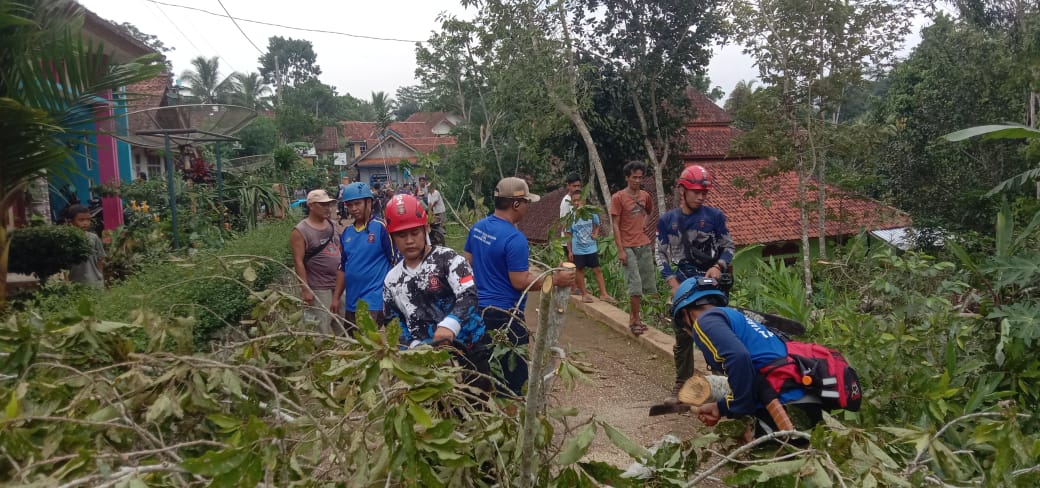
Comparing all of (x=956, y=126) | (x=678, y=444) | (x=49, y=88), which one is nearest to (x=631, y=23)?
(x=956, y=126)

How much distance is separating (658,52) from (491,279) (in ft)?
36.5

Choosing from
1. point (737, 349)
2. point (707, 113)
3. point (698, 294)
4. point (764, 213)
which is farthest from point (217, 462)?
point (707, 113)

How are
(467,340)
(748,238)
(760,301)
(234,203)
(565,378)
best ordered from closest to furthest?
(565,378)
(467,340)
(760,301)
(234,203)
(748,238)

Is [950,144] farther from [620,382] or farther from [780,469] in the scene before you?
[780,469]

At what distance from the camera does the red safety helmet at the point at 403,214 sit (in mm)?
3260

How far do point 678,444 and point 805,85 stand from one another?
8331 mm

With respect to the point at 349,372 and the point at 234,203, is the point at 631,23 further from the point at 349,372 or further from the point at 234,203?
the point at 349,372

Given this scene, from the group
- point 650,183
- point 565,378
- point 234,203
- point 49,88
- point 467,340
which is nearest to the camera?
point 565,378

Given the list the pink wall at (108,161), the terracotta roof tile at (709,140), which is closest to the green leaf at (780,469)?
the pink wall at (108,161)

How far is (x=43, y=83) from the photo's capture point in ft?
13.1

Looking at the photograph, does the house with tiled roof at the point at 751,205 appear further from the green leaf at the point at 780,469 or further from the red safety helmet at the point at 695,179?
the green leaf at the point at 780,469

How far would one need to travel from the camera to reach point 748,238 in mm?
16328

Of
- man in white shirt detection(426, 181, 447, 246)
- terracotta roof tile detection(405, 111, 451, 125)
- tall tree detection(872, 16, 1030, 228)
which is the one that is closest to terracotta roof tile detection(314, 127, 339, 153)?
terracotta roof tile detection(405, 111, 451, 125)

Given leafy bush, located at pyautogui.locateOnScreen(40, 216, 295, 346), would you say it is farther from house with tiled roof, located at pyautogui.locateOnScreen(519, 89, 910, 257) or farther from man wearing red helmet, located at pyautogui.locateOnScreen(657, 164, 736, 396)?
house with tiled roof, located at pyautogui.locateOnScreen(519, 89, 910, 257)
